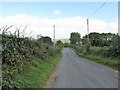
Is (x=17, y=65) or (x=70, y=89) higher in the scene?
(x=17, y=65)

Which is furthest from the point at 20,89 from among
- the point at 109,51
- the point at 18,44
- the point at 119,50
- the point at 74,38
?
the point at 74,38

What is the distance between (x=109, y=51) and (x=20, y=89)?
105ft

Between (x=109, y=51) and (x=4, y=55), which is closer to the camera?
(x=4, y=55)

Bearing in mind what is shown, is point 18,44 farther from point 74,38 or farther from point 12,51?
point 74,38

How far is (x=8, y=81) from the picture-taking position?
1185cm

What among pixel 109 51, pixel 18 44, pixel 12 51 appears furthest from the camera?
pixel 109 51

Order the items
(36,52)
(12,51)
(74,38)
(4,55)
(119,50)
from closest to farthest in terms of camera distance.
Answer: (4,55), (12,51), (36,52), (119,50), (74,38)

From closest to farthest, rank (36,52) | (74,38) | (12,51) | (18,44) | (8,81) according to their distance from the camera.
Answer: (8,81) → (12,51) → (18,44) → (36,52) → (74,38)

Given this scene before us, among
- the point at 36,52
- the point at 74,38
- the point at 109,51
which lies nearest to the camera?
the point at 36,52

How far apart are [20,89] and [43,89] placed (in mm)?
2597

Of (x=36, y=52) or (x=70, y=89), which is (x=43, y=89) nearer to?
(x=70, y=89)

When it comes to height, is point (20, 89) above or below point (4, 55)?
below

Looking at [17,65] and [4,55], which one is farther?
[17,65]

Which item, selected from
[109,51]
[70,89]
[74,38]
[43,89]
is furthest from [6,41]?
[74,38]
